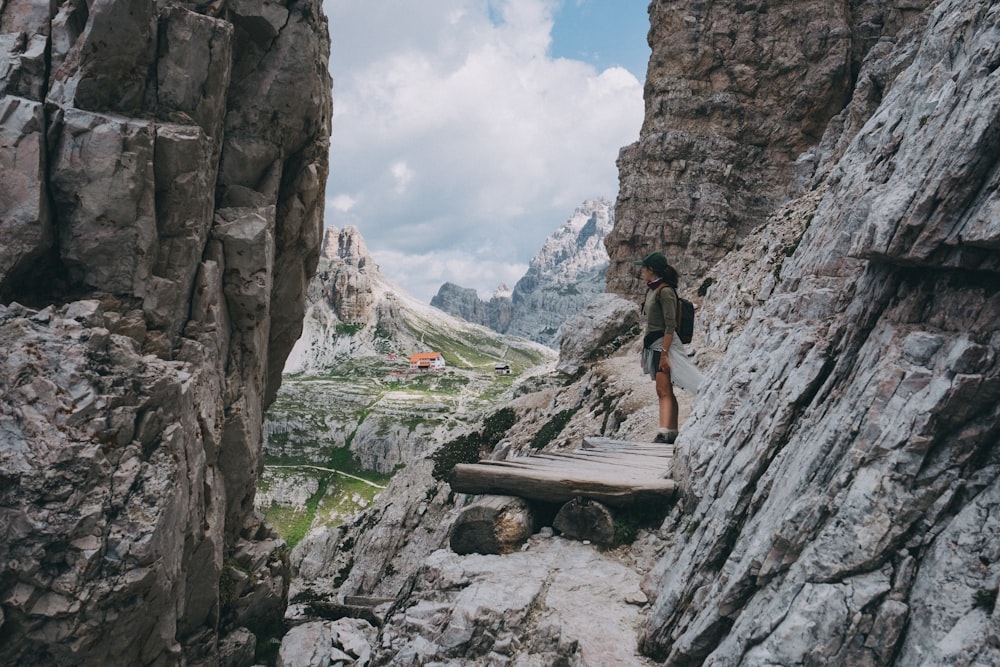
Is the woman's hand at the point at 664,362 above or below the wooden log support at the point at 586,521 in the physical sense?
above

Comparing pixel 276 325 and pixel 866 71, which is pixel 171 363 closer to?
pixel 276 325

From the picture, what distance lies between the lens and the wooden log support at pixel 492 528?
382 inches

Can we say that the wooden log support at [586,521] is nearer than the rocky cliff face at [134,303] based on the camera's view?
Yes

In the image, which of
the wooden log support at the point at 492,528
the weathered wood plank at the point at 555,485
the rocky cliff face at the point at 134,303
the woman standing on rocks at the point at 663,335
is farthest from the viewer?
the woman standing on rocks at the point at 663,335

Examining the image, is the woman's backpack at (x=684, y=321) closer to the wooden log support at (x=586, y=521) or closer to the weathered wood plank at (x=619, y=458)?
the weathered wood plank at (x=619, y=458)

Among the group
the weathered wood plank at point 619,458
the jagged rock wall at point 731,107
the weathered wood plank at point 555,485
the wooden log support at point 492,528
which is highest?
the jagged rock wall at point 731,107

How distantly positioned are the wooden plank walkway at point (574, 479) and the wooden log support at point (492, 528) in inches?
13.4

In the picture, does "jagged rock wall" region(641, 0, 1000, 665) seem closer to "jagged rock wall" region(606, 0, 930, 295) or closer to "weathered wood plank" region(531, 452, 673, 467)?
"weathered wood plank" region(531, 452, 673, 467)

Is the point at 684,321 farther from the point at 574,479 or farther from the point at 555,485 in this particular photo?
the point at 555,485

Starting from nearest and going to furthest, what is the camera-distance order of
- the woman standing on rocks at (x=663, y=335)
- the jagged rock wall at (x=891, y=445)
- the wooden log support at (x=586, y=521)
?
the jagged rock wall at (x=891, y=445), the wooden log support at (x=586, y=521), the woman standing on rocks at (x=663, y=335)

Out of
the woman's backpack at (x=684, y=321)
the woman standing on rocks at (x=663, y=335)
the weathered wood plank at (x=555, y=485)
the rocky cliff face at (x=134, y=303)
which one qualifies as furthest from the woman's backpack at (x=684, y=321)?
the rocky cliff face at (x=134, y=303)

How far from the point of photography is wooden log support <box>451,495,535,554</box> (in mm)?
9703

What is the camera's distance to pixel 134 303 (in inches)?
569

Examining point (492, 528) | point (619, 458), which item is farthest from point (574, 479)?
point (619, 458)
